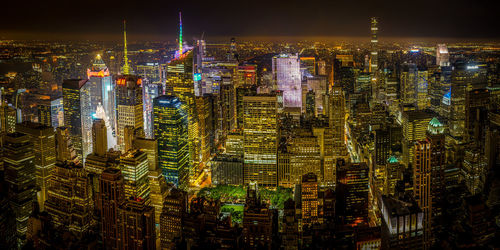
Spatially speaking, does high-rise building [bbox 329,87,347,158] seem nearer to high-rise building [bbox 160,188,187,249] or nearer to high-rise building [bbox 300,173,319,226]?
high-rise building [bbox 300,173,319,226]

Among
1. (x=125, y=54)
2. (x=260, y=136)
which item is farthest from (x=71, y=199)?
(x=260, y=136)

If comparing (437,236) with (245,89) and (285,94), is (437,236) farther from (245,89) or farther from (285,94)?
(285,94)

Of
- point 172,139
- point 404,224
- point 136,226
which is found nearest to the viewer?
point 404,224

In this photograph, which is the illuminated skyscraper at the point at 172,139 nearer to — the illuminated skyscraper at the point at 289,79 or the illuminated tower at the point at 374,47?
the illuminated tower at the point at 374,47

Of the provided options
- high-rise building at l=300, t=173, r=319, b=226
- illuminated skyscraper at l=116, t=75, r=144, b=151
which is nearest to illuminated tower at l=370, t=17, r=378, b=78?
high-rise building at l=300, t=173, r=319, b=226

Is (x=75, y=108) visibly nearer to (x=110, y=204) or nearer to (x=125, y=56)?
(x=125, y=56)

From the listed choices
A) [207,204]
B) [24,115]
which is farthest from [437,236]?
[24,115]

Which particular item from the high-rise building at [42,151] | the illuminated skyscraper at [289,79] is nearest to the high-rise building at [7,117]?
the high-rise building at [42,151]
